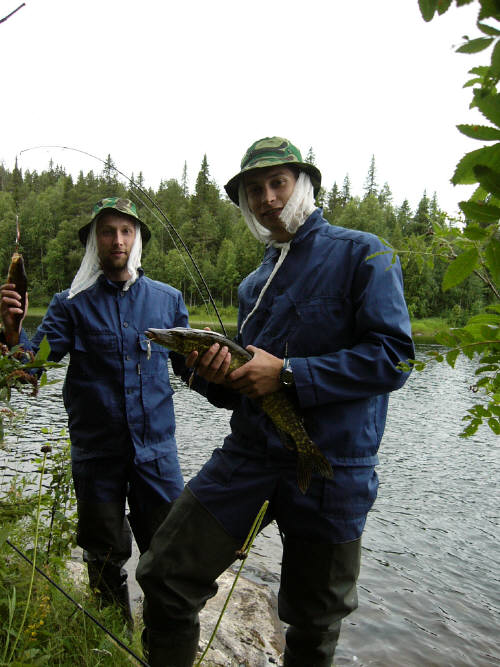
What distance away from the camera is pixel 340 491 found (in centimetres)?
249

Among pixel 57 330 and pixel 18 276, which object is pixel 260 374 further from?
pixel 57 330

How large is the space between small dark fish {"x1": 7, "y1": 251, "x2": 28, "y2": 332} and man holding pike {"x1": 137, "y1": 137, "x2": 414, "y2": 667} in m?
0.95

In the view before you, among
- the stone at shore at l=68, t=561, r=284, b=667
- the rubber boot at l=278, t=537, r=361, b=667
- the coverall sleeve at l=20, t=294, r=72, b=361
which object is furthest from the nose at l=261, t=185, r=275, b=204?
the stone at shore at l=68, t=561, r=284, b=667

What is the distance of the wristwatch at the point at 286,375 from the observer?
8.25 feet

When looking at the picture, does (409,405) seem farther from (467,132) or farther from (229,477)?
(467,132)

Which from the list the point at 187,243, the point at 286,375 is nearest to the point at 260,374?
the point at 286,375

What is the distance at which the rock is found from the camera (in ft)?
13.6

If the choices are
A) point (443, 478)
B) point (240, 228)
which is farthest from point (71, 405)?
point (240, 228)

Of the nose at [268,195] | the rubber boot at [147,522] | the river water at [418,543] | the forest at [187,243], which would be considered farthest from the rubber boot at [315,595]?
the forest at [187,243]

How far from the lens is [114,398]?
3.81 meters

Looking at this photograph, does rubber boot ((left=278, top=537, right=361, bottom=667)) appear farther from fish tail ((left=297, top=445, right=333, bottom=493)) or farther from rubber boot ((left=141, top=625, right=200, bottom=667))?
rubber boot ((left=141, top=625, right=200, bottom=667))

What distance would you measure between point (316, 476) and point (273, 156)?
176cm

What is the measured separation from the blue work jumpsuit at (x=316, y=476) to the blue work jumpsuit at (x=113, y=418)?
1.16 metres

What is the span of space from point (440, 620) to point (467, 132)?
22.6 feet
